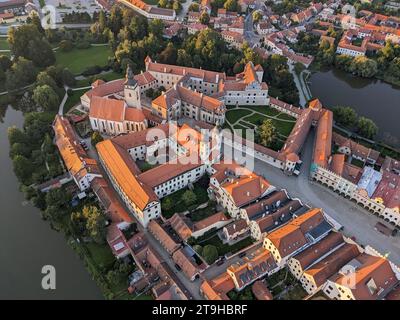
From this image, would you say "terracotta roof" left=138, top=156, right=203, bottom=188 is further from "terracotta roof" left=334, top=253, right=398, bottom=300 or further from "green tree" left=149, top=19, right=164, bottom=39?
"green tree" left=149, top=19, right=164, bottom=39

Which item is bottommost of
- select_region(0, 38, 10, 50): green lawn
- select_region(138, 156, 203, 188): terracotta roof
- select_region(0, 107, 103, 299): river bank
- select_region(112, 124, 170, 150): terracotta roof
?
select_region(0, 107, 103, 299): river bank

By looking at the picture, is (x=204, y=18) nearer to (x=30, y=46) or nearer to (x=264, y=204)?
(x=30, y=46)

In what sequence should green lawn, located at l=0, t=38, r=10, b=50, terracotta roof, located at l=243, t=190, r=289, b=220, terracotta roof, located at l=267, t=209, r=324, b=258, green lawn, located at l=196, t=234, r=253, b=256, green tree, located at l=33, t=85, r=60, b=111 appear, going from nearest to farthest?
terracotta roof, located at l=267, t=209, r=324, b=258
green lawn, located at l=196, t=234, r=253, b=256
terracotta roof, located at l=243, t=190, r=289, b=220
green tree, located at l=33, t=85, r=60, b=111
green lawn, located at l=0, t=38, r=10, b=50

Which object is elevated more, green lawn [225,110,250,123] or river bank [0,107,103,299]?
green lawn [225,110,250,123]

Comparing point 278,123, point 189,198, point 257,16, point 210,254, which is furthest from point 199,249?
point 257,16

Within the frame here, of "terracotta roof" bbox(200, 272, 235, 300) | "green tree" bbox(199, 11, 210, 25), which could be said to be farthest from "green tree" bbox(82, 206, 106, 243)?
"green tree" bbox(199, 11, 210, 25)

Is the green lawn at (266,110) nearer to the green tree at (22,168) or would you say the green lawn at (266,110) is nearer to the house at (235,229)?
the house at (235,229)
